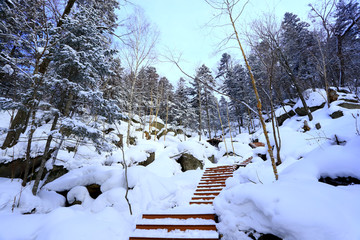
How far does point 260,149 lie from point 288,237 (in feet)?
22.4

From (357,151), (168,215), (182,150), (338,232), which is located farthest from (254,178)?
(182,150)

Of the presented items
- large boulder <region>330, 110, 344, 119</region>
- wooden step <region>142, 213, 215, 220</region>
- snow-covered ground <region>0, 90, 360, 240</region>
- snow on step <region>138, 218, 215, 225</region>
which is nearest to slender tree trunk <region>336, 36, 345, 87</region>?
large boulder <region>330, 110, 344, 119</region>

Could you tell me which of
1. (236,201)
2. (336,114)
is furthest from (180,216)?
(336,114)

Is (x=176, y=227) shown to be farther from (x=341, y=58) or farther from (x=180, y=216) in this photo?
(x=341, y=58)

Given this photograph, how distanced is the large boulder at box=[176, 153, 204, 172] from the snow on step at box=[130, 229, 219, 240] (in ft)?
22.7

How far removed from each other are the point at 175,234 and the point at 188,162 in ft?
23.7

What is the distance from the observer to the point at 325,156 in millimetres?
2957

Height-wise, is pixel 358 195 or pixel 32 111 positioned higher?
pixel 32 111

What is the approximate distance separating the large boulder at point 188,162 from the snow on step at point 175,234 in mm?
6912

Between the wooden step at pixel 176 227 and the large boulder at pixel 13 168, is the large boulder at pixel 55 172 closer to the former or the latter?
the large boulder at pixel 13 168

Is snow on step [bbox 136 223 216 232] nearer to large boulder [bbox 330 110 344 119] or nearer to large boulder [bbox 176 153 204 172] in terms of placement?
large boulder [bbox 176 153 204 172]

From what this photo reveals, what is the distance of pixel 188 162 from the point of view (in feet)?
34.1

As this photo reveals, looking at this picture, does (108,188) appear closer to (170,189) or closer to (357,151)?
(170,189)

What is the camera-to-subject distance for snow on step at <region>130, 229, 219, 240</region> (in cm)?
298
